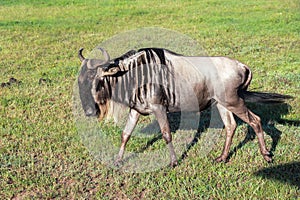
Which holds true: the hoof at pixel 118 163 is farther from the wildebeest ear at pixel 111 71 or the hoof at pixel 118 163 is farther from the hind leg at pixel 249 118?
the hind leg at pixel 249 118

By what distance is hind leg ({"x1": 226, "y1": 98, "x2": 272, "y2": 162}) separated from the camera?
575 cm

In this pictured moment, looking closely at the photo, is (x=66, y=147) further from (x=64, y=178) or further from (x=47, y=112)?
(x=47, y=112)

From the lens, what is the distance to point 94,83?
532 cm

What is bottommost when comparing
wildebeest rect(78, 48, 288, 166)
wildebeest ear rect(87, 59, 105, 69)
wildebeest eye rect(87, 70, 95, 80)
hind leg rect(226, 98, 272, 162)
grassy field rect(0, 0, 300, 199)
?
grassy field rect(0, 0, 300, 199)

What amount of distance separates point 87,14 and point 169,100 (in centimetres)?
1325

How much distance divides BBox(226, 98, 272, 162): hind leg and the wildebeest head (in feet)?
5.24

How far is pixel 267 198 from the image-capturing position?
505 centimetres

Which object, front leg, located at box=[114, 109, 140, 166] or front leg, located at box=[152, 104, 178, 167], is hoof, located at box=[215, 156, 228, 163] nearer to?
front leg, located at box=[152, 104, 178, 167]

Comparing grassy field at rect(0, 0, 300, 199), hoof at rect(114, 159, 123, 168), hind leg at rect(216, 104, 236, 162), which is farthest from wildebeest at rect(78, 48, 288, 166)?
grassy field at rect(0, 0, 300, 199)

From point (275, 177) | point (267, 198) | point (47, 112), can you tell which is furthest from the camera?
point (47, 112)

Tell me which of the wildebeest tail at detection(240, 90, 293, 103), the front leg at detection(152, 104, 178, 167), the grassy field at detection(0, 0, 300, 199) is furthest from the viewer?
the wildebeest tail at detection(240, 90, 293, 103)

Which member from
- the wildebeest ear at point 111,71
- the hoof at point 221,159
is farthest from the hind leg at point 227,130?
the wildebeest ear at point 111,71

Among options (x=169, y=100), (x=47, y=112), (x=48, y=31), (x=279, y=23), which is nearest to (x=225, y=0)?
(x=279, y=23)

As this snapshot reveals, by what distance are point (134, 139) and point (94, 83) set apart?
5.42 feet
